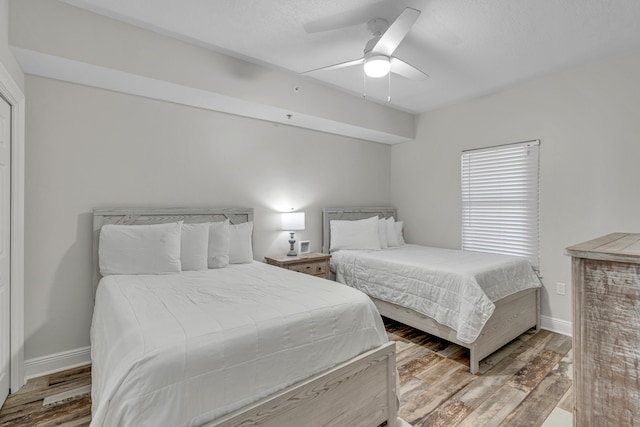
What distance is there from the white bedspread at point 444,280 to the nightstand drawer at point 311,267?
0.90ft

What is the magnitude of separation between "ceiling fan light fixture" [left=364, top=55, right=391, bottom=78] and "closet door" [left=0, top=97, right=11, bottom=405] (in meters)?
2.37

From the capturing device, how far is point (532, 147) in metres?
3.42

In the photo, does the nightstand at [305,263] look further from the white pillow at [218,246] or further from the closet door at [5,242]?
the closet door at [5,242]

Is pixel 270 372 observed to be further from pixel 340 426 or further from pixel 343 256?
pixel 343 256

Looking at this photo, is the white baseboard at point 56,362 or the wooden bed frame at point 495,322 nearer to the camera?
the white baseboard at point 56,362

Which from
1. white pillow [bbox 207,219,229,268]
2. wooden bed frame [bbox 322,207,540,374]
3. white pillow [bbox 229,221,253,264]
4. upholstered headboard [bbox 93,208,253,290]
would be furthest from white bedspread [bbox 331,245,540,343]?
white pillow [bbox 207,219,229,268]

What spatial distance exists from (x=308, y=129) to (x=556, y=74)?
267 cm

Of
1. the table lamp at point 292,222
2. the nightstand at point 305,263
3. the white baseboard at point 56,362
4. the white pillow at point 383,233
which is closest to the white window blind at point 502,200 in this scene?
the white pillow at point 383,233

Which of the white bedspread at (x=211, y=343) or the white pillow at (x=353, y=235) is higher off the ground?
the white pillow at (x=353, y=235)

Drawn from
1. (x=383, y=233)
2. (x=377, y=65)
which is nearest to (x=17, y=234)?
(x=377, y=65)

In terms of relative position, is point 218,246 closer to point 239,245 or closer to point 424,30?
point 239,245

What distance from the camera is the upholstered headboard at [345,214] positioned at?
13.7 ft

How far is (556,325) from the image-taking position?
3.23m

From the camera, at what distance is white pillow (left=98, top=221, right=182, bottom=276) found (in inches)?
96.3
